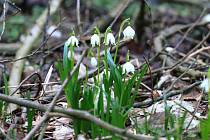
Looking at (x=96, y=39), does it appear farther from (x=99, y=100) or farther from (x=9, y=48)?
(x=9, y=48)

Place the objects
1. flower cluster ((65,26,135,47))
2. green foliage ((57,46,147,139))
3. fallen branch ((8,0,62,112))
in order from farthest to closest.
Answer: fallen branch ((8,0,62,112)) < flower cluster ((65,26,135,47)) < green foliage ((57,46,147,139))

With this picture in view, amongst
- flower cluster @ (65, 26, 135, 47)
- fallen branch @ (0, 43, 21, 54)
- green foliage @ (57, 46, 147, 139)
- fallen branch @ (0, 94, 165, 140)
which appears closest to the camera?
fallen branch @ (0, 94, 165, 140)

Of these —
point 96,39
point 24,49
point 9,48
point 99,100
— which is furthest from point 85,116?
point 9,48

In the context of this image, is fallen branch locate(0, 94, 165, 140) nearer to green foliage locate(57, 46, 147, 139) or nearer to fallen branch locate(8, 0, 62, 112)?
green foliage locate(57, 46, 147, 139)

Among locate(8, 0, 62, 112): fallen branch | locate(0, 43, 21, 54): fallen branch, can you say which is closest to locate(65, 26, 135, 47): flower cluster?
locate(8, 0, 62, 112): fallen branch

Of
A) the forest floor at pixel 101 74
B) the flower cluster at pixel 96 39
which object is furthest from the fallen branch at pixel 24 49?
the flower cluster at pixel 96 39

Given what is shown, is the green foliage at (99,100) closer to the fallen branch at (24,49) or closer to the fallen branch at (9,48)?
the fallen branch at (24,49)

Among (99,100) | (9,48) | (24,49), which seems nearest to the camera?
(99,100)

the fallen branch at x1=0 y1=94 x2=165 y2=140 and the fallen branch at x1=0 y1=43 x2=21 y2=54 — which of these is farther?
the fallen branch at x1=0 y1=43 x2=21 y2=54

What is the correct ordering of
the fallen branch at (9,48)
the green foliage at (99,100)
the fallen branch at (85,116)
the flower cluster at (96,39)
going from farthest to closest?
the fallen branch at (9,48) < the flower cluster at (96,39) < the green foliage at (99,100) < the fallen branch at (85,116)

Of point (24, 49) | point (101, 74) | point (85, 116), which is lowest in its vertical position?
point (85, 116)

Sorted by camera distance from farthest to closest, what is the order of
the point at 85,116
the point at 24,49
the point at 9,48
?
1. the point at 9,48
2. the point at 24,49
3. the point at 85,116
